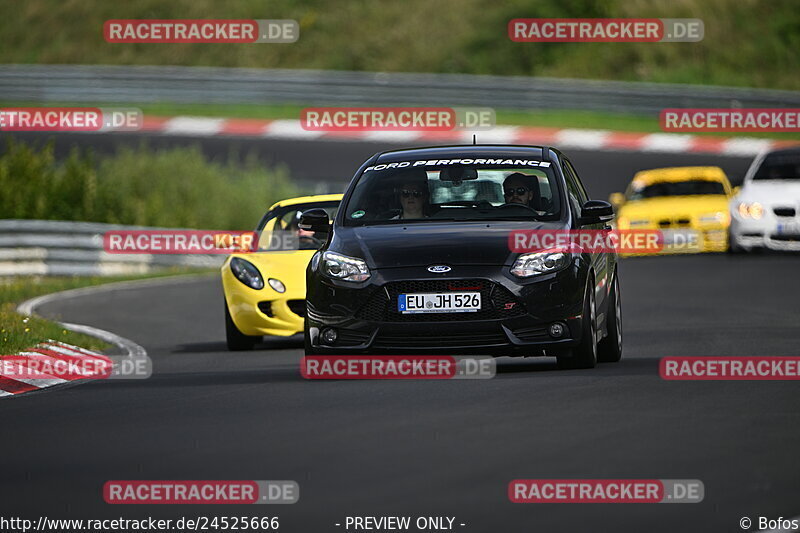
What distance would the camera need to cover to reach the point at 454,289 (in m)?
10.7

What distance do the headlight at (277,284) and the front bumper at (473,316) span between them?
382 cm

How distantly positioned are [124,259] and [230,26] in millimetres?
20362

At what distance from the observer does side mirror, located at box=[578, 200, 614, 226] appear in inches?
453

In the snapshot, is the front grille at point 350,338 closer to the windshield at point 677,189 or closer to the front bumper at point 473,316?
the front bumper at point 473,316

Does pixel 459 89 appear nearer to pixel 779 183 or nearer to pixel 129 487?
pixel 779 183

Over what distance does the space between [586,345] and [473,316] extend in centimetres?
84

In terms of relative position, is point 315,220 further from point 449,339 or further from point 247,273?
point 247,273
